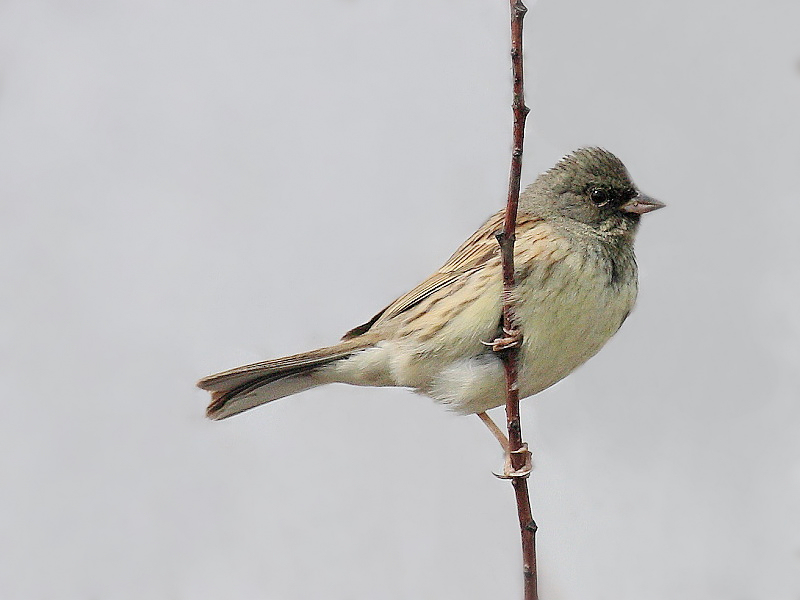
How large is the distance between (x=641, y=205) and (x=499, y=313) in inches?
39.6

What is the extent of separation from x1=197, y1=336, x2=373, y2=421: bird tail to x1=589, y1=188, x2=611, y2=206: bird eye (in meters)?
1.28

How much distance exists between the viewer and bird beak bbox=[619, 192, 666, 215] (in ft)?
16.9

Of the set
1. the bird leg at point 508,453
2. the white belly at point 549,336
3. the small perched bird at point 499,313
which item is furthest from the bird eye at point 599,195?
the bird leg at point 508,453

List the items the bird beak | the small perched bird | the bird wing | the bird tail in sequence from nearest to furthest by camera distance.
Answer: the small perched bird < the bird wing < the bird beak < the bird tail

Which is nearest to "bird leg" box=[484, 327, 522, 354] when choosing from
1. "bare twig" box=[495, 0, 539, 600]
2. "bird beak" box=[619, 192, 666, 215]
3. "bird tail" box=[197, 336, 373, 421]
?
"bare twig" box=[495, 0, 539, 600]

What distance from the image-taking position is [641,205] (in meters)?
5.18

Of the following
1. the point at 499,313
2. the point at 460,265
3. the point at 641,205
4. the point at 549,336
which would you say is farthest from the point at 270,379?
the point at 641,205

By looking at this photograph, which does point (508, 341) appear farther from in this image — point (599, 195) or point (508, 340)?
point (599, 195)

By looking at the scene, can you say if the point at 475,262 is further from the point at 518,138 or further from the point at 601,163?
the point at 518,138

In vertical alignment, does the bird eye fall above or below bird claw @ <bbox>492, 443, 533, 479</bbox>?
above

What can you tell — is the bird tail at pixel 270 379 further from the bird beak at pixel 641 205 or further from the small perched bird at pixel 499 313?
the bird beak at pixel 641 205

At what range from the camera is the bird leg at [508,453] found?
14.3 feet

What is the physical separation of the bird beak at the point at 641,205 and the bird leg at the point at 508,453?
125cm

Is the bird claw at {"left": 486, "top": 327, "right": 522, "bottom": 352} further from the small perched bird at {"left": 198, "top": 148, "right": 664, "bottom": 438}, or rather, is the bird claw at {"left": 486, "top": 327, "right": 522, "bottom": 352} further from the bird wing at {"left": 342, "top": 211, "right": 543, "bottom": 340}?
the bird wing at {"left": 342, "top": 211, "right": 543, "bottom": 340}
